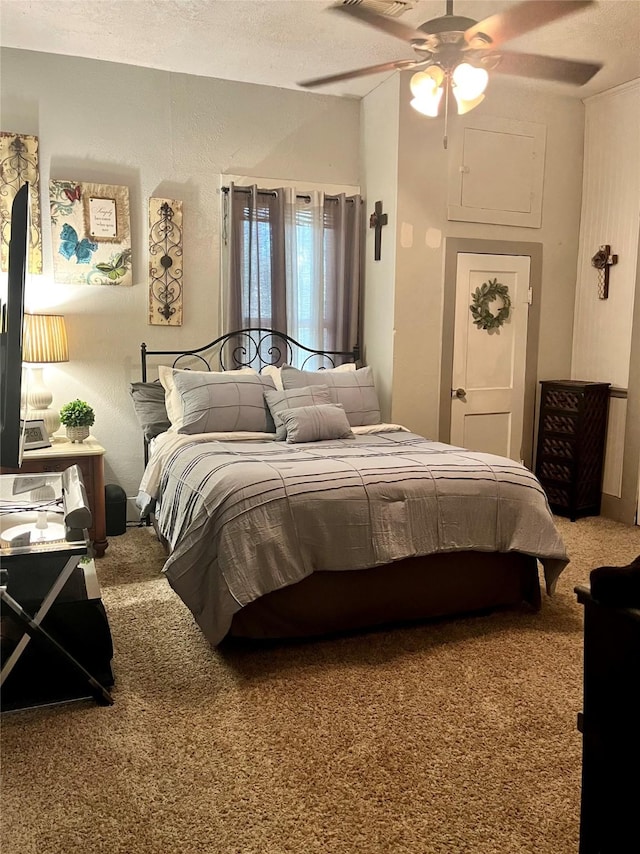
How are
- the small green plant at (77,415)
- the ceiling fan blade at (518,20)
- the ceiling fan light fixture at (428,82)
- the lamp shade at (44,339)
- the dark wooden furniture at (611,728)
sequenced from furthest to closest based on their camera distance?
the small green plant at (77,415) → the lamp shade at (44,339) → the ceiling fan light fixture at (428,82) → the ceiling fan blade at (518,20) → the dark wooden furniture at (611,728)

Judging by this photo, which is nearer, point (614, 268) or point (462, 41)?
point (462, 41)

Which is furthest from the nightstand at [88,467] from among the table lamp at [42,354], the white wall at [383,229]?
the white wall at [383,229]

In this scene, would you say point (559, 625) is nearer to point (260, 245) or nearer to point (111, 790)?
point (111, 790)

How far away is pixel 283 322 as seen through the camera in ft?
15.3

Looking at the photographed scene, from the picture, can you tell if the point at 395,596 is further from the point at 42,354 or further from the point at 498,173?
the point at 498,173

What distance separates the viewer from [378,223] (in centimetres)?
465

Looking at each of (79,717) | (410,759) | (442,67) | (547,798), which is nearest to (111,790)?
(79,717)

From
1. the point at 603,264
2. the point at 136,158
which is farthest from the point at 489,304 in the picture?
the point at 136,158

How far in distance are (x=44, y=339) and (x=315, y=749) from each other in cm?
277

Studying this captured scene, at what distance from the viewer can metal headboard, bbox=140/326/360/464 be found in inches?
180

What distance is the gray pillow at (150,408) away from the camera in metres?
4.04

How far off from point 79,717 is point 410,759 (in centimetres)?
107

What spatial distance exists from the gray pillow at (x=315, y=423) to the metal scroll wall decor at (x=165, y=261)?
1182mm

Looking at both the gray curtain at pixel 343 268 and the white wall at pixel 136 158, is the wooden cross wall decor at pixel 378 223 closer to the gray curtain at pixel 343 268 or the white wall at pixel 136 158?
the gray curtain at pixel 343 268
